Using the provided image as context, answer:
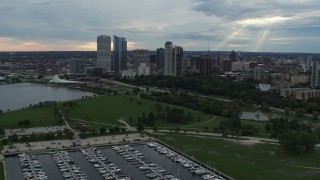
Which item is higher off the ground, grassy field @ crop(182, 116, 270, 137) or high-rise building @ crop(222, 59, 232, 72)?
high-rise building @ crop(222, 59, 232, 72)

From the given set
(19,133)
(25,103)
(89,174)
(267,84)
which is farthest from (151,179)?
(267,84)

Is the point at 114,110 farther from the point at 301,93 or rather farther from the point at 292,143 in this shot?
the point at 301,93

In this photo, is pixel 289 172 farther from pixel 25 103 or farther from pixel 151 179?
pixel 25 103

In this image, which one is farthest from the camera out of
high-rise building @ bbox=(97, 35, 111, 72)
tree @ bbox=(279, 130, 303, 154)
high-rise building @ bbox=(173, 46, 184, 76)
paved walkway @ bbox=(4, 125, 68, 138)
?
high-rise building @ bbox=(97, 35, 111, 72)

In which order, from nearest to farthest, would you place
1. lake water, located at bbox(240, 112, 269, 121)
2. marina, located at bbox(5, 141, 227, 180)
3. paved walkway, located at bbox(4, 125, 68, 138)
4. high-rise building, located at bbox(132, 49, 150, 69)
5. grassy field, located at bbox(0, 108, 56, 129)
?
marina, located at bbox(5, 141, 227, 180)
paved walkway, located at bbox(4, 125, 68, 138)
grassy field, located at bbox(0, 108, 56, 129)
lake water, located at bbox(240, 112, 269, 121)
high-rise building, located at bbox(132, 49, 150, 69)

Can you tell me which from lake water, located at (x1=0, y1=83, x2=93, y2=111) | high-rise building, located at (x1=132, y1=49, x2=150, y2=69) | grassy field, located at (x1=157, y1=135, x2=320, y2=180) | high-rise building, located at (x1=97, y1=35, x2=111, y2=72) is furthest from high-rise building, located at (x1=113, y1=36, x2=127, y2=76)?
grassy field, located at (x1=157, y1=135, x2=320, y2=180)

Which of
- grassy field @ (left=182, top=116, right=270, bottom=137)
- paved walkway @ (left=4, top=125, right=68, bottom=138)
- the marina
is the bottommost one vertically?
the marina

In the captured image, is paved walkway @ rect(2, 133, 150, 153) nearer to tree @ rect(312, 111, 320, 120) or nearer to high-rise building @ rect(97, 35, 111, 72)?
tree @ rect(312, 111, 320, 120)
